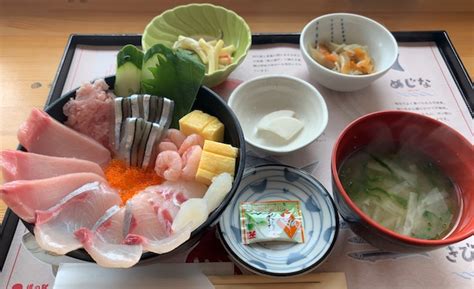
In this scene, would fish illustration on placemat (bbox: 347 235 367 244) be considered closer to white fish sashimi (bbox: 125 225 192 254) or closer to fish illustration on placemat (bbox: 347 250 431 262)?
fish illustration on placemat (bbox: 347 250 431 262)

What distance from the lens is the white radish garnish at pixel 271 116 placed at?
1.21 meters

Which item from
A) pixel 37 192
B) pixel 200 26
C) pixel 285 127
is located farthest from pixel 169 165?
pixel 200 26

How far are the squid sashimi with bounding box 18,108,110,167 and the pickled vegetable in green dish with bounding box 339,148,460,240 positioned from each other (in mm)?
605

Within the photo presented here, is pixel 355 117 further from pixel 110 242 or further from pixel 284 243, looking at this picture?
pixel 110 242

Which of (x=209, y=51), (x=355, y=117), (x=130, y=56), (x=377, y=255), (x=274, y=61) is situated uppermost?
(x=130, y=56)

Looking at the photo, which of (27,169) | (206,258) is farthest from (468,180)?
(27,169)

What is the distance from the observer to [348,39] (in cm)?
148

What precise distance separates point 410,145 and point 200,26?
32.7 inches

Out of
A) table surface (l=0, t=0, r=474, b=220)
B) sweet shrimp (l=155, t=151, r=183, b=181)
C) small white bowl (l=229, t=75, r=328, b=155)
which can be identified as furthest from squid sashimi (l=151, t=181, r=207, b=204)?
table surface (l=0, t=0, r=474, b=220)

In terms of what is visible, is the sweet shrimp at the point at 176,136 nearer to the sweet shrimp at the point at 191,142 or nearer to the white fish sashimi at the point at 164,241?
the sweet shrimp at the point at 191,142

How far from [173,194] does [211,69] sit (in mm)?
513

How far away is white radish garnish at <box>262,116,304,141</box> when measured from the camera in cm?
119

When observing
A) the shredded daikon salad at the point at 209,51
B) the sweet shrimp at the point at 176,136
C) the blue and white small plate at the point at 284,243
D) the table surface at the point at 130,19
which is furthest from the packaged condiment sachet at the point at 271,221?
the table surface at the point at 130,19

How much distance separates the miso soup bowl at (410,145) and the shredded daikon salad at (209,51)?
513mm
